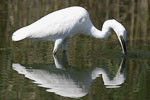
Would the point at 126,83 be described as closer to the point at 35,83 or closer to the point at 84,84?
the point at 84,84

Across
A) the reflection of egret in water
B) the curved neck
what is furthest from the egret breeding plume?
the reflection of egret in water

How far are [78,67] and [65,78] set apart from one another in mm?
961

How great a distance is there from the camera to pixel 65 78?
9289 mm

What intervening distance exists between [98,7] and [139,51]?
706 centimetres

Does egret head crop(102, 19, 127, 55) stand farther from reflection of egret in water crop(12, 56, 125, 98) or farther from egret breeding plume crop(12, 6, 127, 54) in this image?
reflection of egret in water crop(12, 56, 125, 98)

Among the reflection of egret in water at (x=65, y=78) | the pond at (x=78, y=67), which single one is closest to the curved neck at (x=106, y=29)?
the pond at (x=78, y=67)

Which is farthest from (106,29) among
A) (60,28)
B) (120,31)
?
(60,28)

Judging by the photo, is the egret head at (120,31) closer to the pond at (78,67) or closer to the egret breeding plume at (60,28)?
the egret breeding plume at (60,28)

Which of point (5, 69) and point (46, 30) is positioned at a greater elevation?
point (46, 30)

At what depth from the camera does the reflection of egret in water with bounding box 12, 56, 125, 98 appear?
27.3 feet

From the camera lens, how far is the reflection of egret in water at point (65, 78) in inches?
327

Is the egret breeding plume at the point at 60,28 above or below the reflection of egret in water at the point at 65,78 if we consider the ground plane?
above

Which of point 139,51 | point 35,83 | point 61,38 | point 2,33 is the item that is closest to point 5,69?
point 35,83

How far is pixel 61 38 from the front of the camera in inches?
448
